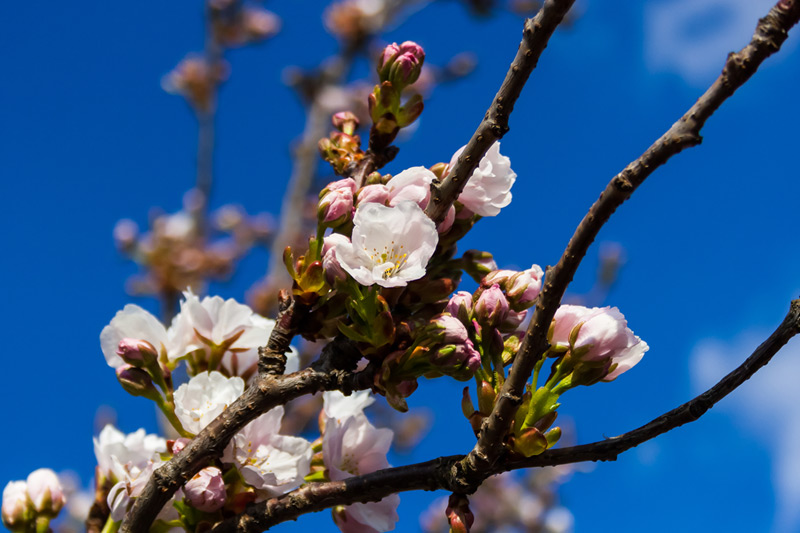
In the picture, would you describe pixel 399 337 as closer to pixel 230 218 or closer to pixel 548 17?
pixel 548 17

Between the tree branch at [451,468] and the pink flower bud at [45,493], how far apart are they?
602 mm

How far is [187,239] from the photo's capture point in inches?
202

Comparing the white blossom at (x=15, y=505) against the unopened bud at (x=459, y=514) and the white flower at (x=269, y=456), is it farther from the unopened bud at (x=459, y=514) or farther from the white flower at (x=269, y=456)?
the unopened bud at (x=459, y=514)

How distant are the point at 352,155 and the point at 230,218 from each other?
18.6ft

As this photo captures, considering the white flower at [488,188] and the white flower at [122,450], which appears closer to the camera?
the white flower at [488,188]

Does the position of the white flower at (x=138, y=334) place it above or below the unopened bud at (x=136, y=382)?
above

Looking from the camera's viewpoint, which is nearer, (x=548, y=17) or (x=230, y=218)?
(x=548, y=17)

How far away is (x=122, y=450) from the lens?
1397 mm

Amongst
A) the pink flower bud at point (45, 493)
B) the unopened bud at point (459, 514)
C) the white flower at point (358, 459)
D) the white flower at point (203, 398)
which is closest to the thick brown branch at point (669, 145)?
the unopened bud at point (459, 514)

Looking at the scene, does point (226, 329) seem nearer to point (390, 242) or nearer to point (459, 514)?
point (390, 242)

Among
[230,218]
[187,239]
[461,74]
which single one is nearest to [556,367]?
[187,239]

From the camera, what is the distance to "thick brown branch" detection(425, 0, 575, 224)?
880 millimetres

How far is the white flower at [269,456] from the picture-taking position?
1.18m

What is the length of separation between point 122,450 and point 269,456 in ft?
1.21
